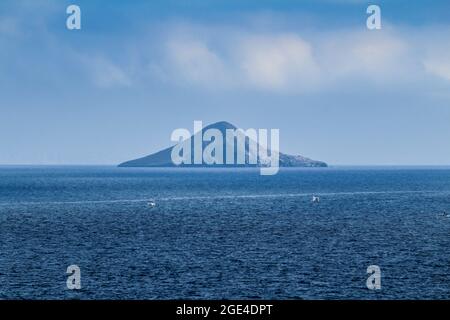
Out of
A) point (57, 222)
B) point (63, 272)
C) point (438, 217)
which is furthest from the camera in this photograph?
point (438, 217)

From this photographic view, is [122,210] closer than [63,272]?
No

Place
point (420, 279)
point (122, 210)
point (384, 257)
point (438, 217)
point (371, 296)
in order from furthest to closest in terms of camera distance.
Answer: point (122, 210) → point (438, 217) → point (384, 257) → point (420, 279) → point (371, 296)

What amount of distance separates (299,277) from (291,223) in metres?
58.7

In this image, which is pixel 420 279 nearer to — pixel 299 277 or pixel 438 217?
pixel 299 277

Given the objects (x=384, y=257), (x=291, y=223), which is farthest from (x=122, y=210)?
(x=384, y=257)

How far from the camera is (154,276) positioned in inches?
2510

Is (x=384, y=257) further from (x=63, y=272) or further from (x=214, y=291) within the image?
(x=63, y=272)

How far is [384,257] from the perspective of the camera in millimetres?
78000

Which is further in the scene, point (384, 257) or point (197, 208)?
point (197, 208)

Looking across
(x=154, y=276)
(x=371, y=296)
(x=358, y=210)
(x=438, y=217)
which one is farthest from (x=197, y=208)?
(x=371, y=296)

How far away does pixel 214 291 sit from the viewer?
188 feet

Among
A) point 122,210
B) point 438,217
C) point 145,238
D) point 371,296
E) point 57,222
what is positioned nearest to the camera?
point 371,296

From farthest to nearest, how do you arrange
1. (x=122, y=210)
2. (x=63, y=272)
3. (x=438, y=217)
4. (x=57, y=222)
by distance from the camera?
(x=122, y=210) < (x=438, y=217) < (x=57, y=222) < (x=63, y=272)

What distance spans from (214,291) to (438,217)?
89.8 metres
